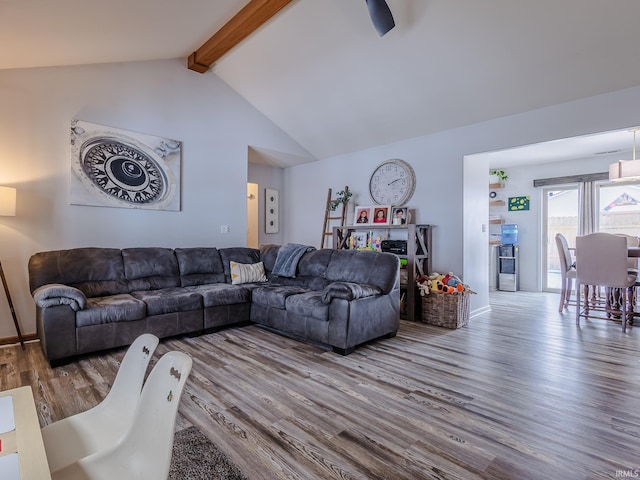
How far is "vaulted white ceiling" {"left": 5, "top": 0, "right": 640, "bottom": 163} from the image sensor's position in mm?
2861

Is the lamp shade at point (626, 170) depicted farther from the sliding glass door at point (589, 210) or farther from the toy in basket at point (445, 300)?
the toy in basket at point (445, 300)

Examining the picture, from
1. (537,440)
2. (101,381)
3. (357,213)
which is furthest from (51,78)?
(537,440)

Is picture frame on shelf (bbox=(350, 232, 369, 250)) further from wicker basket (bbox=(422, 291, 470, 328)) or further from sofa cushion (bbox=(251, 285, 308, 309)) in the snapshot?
sofa cushion (bbox=(251, 285, 308, 309))

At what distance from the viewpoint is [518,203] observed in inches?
281

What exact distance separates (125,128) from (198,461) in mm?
4044

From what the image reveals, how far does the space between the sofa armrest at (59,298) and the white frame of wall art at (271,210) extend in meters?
4.01

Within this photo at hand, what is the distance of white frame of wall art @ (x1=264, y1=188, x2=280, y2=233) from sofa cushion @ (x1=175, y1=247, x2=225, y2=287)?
2.28m

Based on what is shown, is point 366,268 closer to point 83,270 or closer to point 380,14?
point 380,14

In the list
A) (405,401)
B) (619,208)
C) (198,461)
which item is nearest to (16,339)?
(198,461)

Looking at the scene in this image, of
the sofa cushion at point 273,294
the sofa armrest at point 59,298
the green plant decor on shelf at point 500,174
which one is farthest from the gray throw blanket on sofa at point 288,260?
the green plant decor on shelf at point 500,174

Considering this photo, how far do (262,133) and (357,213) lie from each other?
6.79 feet

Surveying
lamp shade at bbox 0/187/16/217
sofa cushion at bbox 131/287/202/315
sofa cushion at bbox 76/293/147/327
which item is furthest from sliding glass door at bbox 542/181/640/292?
lamp shade at bbox 0/187/16/217

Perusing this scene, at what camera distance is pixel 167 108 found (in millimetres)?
4629

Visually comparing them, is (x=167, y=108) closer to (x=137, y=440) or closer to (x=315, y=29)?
(x=315, y=29)
